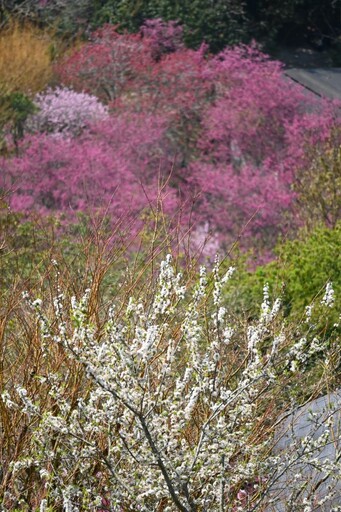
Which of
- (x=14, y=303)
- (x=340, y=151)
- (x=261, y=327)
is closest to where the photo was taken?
(x=261, y=327)

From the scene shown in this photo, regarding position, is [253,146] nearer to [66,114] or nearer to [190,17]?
[66,114]

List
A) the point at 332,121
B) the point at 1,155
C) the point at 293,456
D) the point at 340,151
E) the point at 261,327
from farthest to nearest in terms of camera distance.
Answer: the point at 1,155
the point at 332,121
the point at 340,151
the point at 293,456
the point at 261,327

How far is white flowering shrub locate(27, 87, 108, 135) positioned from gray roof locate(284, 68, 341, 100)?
3181mm

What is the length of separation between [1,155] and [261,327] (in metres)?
12.1

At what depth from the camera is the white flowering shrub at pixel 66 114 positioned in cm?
1734

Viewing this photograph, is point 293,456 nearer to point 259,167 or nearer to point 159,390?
point 159,390

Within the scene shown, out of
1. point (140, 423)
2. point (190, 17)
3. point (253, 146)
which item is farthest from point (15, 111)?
point (140, 423)

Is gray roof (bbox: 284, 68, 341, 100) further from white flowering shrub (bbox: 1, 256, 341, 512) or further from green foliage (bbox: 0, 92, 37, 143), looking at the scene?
white flowering shrub (bbox: 1, 256, 341, 512)

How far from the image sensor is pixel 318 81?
61.3 feet

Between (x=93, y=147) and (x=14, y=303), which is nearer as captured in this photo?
(x=14, y=303)

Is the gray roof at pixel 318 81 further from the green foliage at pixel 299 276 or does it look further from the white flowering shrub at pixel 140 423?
the white flowering shrub at pixel 140 423

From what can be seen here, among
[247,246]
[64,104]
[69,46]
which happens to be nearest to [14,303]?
[247,246]

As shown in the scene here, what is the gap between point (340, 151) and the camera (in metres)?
11.5

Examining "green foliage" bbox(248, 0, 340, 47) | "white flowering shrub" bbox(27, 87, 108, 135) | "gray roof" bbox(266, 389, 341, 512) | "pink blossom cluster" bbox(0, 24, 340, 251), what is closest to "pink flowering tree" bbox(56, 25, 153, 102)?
"pink blossom cluster" bbox(0, 24, 340, 251)
